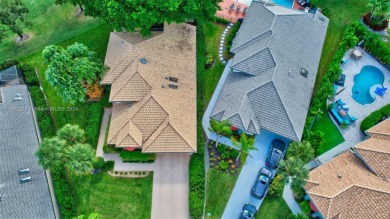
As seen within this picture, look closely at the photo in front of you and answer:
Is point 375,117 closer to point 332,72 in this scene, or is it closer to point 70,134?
point 332,72

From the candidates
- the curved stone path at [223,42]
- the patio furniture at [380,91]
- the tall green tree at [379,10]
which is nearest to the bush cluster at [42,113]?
the curved stone path at [223,42]

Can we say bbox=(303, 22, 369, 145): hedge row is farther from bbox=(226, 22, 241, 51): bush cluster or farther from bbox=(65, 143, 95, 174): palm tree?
bbox=(65, 143, 95, 174): palm tree

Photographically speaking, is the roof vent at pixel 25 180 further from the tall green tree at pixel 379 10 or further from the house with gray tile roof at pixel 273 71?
the tall green tree at pixel 379 10

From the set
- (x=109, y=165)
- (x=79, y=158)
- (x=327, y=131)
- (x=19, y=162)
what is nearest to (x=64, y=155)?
(x=79, y=158)

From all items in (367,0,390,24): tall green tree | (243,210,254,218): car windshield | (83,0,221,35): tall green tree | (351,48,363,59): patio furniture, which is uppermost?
(367,0,390,24): tall green tree

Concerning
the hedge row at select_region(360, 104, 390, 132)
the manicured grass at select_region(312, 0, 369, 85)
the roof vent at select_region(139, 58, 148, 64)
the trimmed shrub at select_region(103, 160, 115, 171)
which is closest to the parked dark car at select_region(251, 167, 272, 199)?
the hedge row at select_region(360, 104, 390, 132)

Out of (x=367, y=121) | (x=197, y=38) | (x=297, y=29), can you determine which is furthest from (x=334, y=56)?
(x=197, y=38)
